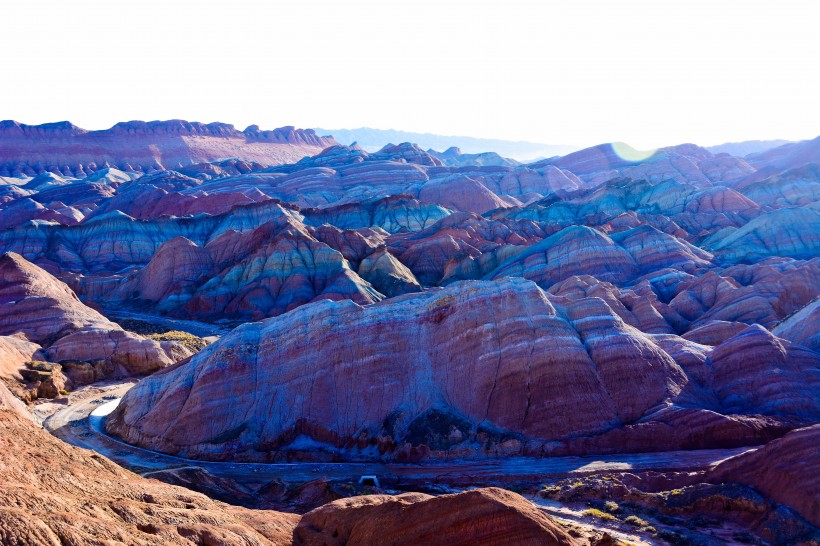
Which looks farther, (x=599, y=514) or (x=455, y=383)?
(x=455, y=383)

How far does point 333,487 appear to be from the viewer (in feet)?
103

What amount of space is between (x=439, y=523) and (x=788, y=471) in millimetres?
14001

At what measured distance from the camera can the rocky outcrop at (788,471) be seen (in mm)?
26219

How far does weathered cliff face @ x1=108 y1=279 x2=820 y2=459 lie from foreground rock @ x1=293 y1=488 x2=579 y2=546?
50.4ft

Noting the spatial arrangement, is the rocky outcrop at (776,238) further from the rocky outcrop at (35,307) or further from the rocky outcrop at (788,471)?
the rocky outcrop at (35,307)

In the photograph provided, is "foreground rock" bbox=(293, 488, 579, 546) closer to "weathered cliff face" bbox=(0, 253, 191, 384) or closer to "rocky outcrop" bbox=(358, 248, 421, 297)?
"weathered cliff face" bbox=(0, 253, 191, 384)

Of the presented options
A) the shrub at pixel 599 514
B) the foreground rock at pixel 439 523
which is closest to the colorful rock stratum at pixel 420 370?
the foreground rock at pixel 439 523

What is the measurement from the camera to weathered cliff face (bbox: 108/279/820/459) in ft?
125

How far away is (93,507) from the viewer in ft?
60.5

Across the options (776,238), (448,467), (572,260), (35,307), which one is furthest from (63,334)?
(776,238)

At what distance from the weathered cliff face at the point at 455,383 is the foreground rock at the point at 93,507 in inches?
549

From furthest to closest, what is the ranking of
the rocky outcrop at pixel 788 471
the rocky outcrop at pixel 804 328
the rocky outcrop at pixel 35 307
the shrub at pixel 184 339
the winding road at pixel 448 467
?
1. the shrub at pixel 184 339
2. the rocky outcrop at pixel 35 307
3. the rocky outcrop at pixel 804 328
4. the winding road at pixel 448 467
5. the rocky outcrop at pixel 788 471

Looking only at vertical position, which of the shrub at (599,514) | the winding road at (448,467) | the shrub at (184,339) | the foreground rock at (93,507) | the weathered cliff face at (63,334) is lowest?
the shrub at (184,339)

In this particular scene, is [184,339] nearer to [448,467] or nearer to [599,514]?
[448,467]
